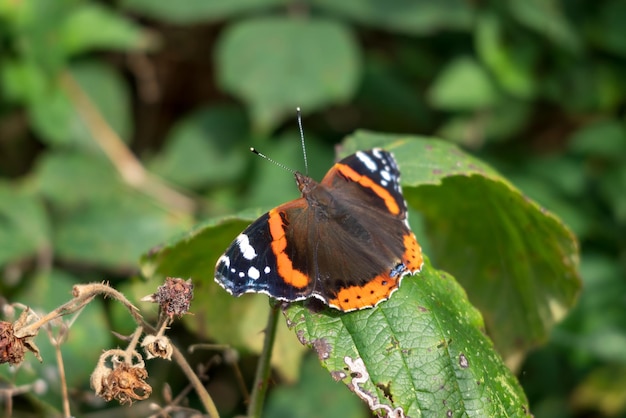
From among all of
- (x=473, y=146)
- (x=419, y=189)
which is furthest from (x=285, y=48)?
(x=419, y=189)

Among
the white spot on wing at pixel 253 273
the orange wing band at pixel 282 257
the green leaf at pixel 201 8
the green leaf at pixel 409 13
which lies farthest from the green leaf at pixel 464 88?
the white spot on wing at pixel 253 273

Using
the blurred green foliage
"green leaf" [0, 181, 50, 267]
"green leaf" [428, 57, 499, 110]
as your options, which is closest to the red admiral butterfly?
the blurred green foliage

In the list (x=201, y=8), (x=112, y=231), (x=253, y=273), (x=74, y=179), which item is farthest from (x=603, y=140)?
(x=74, y=179)

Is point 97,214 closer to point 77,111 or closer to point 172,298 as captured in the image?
point 77,111

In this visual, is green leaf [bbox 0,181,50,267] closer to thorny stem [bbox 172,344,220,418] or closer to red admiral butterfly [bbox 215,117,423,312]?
red admiral butterfly [bbox 215,117,423,312]

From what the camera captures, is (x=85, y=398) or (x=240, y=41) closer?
(x=85, y=398)

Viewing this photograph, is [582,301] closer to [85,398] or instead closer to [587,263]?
[587,263]

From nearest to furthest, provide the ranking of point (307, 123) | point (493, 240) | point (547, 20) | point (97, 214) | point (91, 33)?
point (493, 240), point (97, 214), point (547, 20), point (91, 33), point (307, 123)
